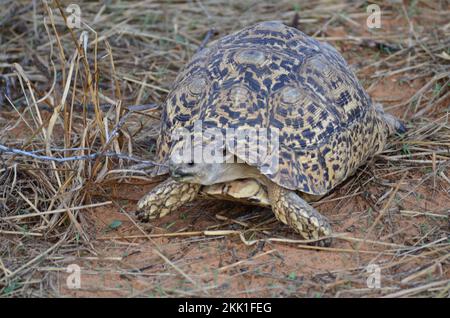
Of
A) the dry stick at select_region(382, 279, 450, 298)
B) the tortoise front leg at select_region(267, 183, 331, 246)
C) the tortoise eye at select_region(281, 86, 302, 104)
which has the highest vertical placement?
the tortoise eye at select_region(281, 86, 302, 104)

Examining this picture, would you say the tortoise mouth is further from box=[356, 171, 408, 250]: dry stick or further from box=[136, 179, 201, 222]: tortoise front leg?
box=[356, 171, 408, 250]: dry stick

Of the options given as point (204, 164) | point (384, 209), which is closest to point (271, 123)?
point (204, 164)

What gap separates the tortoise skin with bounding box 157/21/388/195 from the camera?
3.99m

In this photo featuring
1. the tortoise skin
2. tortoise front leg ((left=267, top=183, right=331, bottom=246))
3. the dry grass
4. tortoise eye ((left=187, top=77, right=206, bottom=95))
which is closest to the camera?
the dry grass

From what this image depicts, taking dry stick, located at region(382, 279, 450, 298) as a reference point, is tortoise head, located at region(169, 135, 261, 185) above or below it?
above

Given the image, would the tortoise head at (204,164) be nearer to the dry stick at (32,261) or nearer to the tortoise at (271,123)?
the tortoise at (271,123)

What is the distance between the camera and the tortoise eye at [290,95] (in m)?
4.05

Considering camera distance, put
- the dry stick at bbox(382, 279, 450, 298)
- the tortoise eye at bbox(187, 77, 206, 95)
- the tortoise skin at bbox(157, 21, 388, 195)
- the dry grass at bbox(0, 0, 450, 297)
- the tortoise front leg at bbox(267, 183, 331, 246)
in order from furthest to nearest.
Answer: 1. the tortoise eye at bbox(187, 77, 206, 95)
2. the tortoise skin at bbox(157, 21, 388, 195)
3. the tortoise front leg at bbox(267, 183, 331, 246)
4. the dry grass at bbox(0, 0, 450, 297)
5. the dry stick at bbox(382, 279, 450, 298)

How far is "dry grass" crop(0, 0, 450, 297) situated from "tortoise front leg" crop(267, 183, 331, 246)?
0.09 metres

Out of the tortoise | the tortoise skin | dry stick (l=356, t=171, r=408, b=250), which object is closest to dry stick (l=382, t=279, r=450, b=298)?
dry stick (l=356, t=171, r=408, b=250)

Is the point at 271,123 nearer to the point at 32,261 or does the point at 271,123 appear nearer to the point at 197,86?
the point at 197,86

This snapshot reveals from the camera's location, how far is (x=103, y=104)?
5461mm
